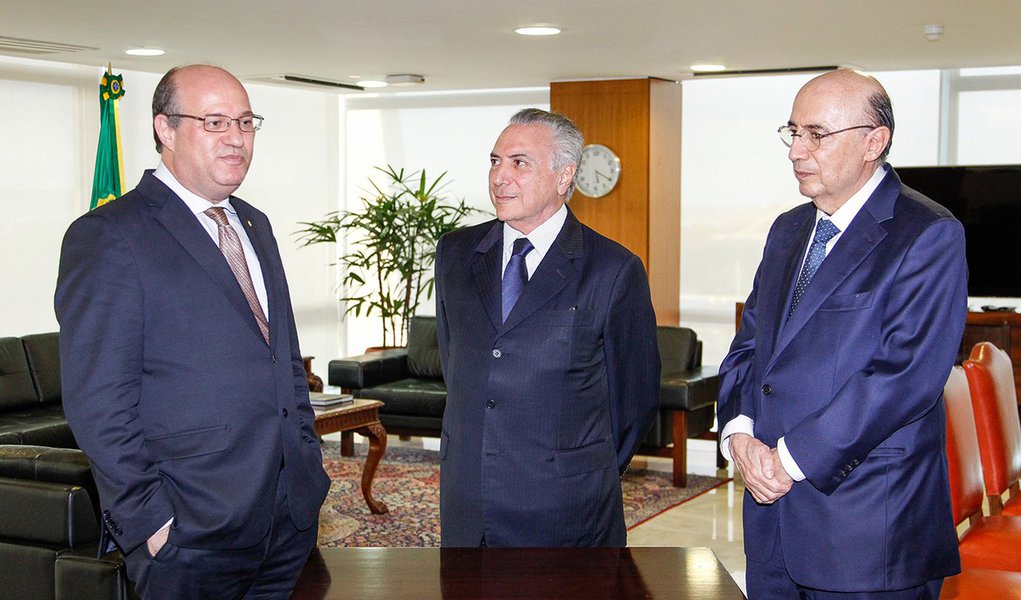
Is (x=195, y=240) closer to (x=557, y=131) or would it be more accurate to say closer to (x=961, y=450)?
(x=557, y=131)

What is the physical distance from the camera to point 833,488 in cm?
228

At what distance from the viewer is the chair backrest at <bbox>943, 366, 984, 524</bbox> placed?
3297 millimetres

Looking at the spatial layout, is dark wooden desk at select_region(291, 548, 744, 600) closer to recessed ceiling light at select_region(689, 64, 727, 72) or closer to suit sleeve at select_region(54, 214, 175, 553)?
suit sleeve at select_region(54, 214, 175, 553)

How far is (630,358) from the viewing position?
9.60 feet

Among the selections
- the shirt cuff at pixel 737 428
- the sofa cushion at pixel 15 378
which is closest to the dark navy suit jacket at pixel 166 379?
the shirt cuff at pixel 737 428

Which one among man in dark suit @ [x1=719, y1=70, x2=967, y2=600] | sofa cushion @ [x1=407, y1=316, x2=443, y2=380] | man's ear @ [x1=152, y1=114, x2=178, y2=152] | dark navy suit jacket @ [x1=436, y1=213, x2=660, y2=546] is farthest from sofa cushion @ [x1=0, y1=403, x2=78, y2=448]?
man in dark suit @ [x1=719, y1=70, x2=967, y2=600]

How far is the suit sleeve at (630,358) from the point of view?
2.85 metres

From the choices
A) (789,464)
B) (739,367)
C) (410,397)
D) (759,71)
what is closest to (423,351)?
(410,397)

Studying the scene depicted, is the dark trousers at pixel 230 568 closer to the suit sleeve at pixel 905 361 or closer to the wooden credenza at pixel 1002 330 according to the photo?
the suit sleeve at pixel 905 361

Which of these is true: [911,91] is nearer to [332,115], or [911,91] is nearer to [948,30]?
[948,30]

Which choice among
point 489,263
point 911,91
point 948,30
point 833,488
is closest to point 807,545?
point 833,488

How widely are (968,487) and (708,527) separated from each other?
2.69 metres

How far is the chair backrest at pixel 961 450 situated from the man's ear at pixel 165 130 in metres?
2.27

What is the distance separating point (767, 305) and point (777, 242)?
17 centimetres
